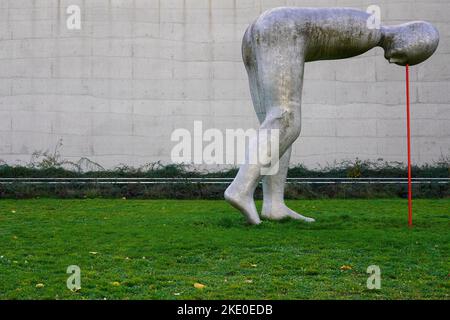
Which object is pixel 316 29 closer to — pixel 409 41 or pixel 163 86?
pixel 409 41

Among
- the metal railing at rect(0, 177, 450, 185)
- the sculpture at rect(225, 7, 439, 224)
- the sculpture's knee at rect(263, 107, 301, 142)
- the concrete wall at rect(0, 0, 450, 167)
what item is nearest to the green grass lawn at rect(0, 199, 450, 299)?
→ the sculpture at rect(225, 7, 439, 224)

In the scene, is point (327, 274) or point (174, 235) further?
point (174, 235)

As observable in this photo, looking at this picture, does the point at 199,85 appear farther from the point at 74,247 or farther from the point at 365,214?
the point at 74,247

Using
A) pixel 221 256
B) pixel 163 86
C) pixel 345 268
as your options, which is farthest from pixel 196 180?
pixel 345 268

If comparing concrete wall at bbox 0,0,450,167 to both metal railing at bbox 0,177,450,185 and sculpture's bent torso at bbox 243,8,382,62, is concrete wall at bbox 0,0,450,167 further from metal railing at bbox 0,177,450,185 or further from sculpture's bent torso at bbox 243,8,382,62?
sculpture's bent torso at bbox 243,8,382,62

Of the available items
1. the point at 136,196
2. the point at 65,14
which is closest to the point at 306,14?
the point at 136,196

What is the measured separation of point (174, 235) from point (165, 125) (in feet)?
35.9

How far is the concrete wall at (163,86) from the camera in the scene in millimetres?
17984

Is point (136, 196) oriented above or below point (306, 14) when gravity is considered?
below

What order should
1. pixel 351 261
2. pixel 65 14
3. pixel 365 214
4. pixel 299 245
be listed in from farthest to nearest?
1. pixel 65 14
2. pixel 365 214
3. pixel 299 245
4. pixel 351 261

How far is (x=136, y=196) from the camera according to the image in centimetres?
1448

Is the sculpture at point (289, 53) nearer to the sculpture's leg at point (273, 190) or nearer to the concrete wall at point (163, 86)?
the sculpture's leg at point (273, 190)

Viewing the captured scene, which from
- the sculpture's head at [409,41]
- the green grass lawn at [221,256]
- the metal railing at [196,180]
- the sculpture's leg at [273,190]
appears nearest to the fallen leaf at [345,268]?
the green grass lawn at [221,256]

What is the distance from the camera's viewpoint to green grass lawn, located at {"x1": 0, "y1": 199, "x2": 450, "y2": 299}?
4.60 meters
